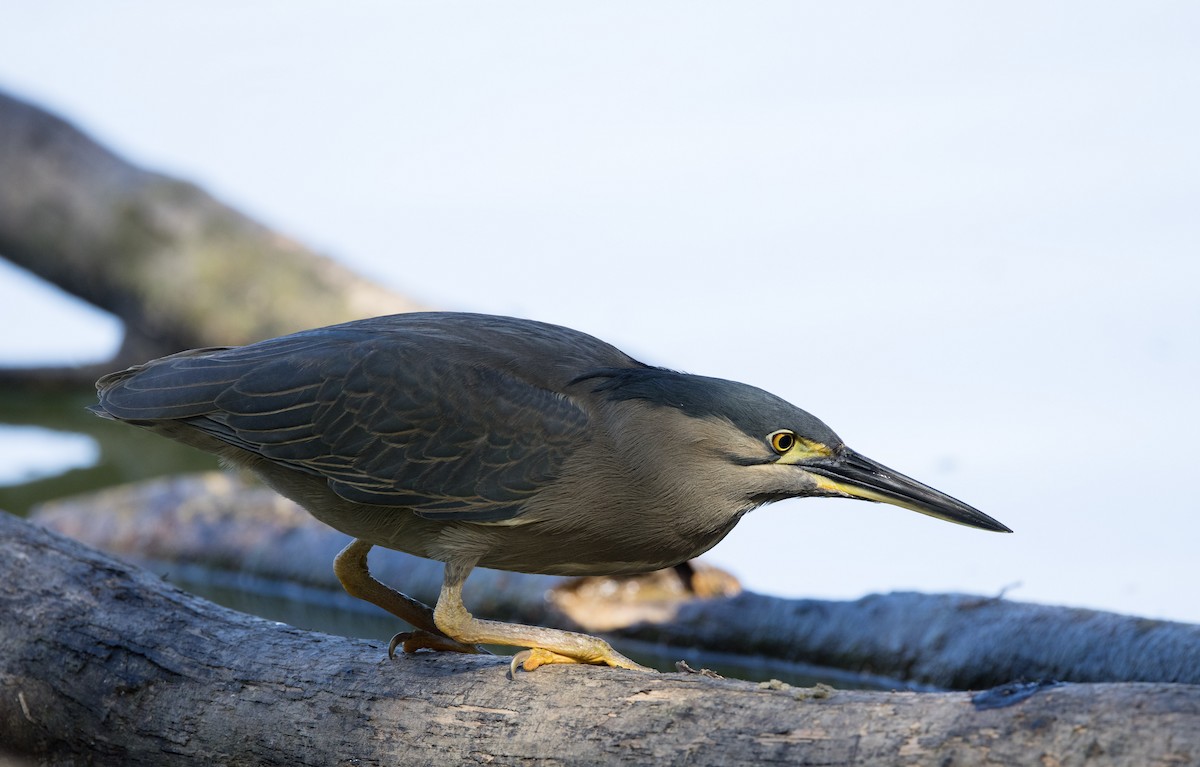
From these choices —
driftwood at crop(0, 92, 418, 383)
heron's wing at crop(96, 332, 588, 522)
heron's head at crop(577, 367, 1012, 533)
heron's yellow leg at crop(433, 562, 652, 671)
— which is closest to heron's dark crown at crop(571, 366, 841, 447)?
heron's head at crop(577, 367, 1012, 533)

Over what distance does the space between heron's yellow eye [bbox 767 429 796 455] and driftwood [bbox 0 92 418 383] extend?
7315 millimetres

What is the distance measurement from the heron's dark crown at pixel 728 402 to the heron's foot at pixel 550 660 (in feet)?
2.24

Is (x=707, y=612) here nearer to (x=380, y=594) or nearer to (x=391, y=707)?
(x=380, y=594)

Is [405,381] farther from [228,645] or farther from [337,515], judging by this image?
[228,645]

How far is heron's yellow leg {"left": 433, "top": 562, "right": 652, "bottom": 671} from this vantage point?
3617 millimetres

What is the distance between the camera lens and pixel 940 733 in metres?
2.81

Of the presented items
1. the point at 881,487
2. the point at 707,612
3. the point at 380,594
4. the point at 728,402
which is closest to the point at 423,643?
the point at 380,594

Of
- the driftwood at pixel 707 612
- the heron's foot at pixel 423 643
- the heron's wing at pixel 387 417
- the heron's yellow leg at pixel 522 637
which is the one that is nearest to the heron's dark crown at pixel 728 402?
the heron's wing at pixel 387 417

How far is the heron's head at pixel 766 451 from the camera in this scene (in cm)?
373

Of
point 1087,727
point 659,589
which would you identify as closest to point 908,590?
point 659,589

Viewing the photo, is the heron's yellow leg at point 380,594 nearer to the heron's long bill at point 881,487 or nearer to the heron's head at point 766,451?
the heron's head at point 766,451

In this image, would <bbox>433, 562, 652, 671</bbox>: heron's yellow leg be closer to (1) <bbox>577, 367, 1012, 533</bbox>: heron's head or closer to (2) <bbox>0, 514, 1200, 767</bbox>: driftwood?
(2) <bbox>0, 514, 1200, 767</bbox>: driftwood

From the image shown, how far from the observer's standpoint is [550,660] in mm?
3611

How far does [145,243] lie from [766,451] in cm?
845
